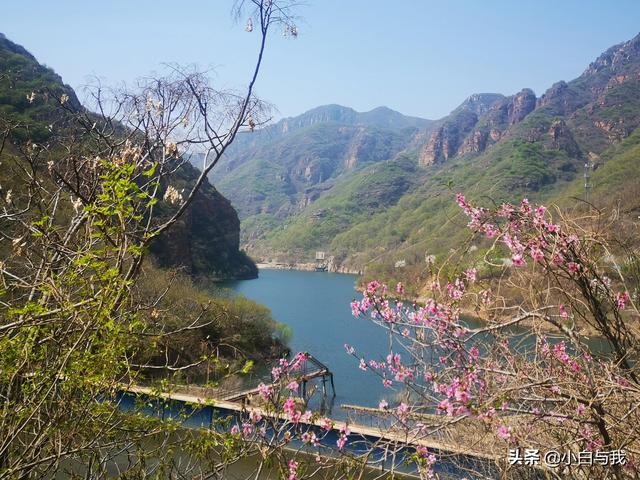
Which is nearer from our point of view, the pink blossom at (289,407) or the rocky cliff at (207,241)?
the pink blossom at (289,407)

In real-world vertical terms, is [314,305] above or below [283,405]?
below

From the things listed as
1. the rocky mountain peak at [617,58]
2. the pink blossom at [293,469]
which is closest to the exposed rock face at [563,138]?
the rocky mountain peak at [617,58]

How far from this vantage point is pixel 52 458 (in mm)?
2049

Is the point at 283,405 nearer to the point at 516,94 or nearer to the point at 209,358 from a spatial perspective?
the point at 209,358

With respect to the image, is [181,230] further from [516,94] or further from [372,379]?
[516,94]

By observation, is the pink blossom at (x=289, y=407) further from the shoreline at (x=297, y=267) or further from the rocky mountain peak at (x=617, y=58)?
the rocky mountain peak at (x=617, y=58)

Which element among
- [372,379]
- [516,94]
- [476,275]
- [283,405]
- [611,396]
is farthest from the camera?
[516,94]

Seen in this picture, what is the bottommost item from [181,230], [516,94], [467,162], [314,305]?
[314,305]

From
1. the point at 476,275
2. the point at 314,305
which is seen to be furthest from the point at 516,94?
the point at 476,275

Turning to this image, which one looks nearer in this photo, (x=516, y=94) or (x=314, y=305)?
(x=314, y=305)

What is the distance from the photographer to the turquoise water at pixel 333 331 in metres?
23.2

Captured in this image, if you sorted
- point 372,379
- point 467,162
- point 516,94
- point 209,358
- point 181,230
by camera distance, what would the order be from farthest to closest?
point 516,94 < point 467,162 < point 181,230 < point 372,379 < point 209,358

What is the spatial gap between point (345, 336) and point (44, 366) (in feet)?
121

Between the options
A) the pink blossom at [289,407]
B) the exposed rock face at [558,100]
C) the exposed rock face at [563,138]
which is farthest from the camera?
the exposed rock face at [558,100]
